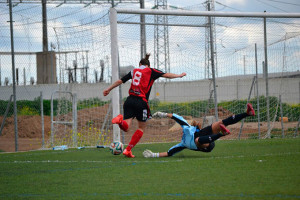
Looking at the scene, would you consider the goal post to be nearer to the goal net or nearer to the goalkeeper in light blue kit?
the goal net

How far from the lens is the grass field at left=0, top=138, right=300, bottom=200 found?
14.6 ft

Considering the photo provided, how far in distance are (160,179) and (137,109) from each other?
3056 millimetres

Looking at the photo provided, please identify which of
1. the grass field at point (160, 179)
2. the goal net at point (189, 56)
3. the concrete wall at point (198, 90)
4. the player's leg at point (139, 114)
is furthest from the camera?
the concrete wall at point (198, 90)

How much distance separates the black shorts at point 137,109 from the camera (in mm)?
8281

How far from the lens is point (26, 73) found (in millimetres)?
20391

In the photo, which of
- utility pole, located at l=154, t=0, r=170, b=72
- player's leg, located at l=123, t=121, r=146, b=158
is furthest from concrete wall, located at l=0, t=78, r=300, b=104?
player's leg, located at l=123, t=121, r=146, b=158

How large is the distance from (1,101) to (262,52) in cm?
921

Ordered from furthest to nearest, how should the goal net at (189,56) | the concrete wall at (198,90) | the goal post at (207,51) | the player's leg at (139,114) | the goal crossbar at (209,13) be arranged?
the concrete wall at (198,90)
the goal post at (207,51)
the goal net at (189,56)
the goal crossbar at (209,13)
the player's leg at (139,114)

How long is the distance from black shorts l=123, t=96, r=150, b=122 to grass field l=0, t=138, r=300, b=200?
1.15 metres

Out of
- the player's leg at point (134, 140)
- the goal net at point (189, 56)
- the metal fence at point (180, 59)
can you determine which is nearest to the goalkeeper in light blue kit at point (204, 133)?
the player's leg at point (134, 140)

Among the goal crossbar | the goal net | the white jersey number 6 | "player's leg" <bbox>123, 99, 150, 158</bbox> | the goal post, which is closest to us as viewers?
Answer: "player's leg" <bbox>123, 99, 150, 158</bbox>

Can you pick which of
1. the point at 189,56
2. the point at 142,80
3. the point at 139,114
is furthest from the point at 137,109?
the point at 189,56

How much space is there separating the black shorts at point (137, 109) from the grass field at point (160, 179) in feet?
3.79

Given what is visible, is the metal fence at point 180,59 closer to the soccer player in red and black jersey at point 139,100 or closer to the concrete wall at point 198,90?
the concrete wall at point 198,90
